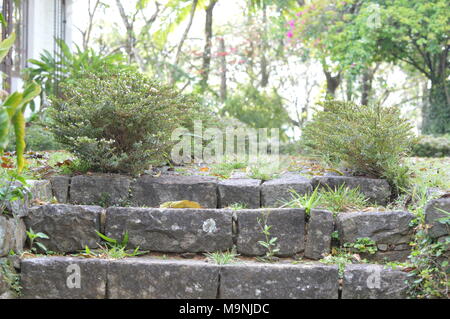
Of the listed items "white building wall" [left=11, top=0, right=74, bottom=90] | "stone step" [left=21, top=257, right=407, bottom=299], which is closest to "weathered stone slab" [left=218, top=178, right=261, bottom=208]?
"stone step" [left=21, top=257, right=407, bottom=299]

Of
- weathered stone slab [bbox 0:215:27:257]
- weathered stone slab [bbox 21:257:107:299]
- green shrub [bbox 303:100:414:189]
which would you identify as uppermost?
green shrub [bbox 303:100:414:189]

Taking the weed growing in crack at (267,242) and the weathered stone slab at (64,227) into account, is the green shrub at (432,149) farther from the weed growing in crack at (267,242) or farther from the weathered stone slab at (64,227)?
the weathered stone slab at (64,227)

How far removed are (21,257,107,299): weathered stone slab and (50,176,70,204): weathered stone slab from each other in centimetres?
86

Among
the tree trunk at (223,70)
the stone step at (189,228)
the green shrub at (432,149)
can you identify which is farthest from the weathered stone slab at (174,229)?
the tree trunk at (223,70)

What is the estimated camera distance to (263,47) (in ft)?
46.0

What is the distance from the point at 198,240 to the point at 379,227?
111cm

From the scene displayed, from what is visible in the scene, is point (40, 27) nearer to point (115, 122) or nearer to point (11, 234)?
point (115, 122)

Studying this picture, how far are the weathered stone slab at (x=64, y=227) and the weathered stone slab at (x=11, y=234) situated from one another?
0.10 metres

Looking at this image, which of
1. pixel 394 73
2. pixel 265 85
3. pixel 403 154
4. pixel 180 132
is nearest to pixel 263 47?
pixel 265 85

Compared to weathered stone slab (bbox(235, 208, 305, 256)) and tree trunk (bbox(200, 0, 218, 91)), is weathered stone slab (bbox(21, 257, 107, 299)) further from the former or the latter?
tree trunk (bbox(200, 0, 218, 91))

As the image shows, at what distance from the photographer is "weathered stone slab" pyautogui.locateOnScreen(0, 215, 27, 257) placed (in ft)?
8.82

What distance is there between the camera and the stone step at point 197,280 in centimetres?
270
